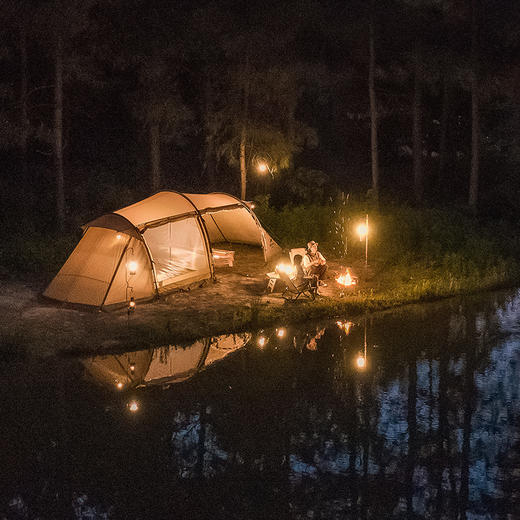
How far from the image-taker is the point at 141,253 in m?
14.4

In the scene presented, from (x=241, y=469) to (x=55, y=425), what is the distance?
95.9 inches

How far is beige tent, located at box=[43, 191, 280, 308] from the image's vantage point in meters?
13.9

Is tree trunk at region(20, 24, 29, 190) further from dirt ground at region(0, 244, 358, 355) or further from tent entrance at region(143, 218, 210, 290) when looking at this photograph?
tent entrance at region(143, 218, 210, 290)

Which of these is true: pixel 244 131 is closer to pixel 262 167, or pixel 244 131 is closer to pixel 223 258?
pixel 262 167

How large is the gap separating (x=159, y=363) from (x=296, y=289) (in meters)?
4.62

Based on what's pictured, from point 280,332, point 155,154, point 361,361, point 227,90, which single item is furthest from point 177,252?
point 227,90

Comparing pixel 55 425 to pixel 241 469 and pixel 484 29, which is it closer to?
pixel 241 469

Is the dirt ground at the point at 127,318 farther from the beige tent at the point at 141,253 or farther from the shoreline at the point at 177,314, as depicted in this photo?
the beige tent at the point at 141,253

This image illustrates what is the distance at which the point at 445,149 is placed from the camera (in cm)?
3166

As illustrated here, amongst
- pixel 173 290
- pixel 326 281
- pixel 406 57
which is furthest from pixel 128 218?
pixel 406 57

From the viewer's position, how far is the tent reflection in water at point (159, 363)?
33.1ft

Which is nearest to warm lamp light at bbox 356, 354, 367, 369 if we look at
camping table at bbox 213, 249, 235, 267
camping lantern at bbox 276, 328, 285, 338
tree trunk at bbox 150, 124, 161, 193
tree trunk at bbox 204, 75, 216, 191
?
camping lantern at bbox 276, 328, 285, 338

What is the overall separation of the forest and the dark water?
1114 cm

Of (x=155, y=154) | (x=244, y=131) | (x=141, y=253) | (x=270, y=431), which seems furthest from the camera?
(x=155, y=154)
